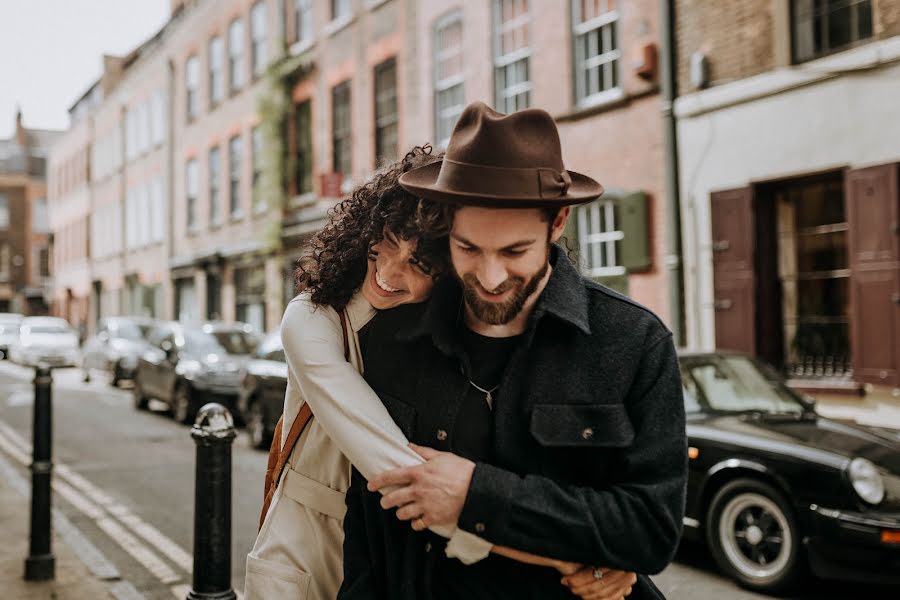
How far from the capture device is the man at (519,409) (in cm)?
177

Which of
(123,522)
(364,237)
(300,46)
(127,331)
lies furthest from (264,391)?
(300,46)

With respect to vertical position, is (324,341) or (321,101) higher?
(321,101)

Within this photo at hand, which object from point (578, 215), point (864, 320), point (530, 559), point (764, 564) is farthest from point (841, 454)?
point (578, 215)

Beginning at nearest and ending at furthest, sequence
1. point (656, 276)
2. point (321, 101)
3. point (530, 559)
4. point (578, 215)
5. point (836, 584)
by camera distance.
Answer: point (530, 559) → point (836, 584) → point (656, 276) → point (578, 215) → point (321, 101)

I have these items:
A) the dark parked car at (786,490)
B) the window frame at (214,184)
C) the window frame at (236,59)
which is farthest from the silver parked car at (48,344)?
the dark parked car at (786,490)

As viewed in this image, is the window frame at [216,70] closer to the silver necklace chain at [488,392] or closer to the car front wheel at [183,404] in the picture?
the car front wheel at [183,404]

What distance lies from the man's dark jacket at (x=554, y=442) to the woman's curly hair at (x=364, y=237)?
0.13 meters

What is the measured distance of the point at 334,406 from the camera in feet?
6.51

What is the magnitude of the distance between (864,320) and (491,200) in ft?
31.1

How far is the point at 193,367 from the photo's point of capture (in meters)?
14.0

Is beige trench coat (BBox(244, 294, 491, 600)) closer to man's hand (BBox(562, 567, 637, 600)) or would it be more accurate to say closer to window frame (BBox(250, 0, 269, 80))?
man's hand (BBox(562, 567, 637, 600))

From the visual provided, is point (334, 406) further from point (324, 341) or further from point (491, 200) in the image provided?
point (491, 200)

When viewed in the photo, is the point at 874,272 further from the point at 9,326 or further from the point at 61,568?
the point at 9,326

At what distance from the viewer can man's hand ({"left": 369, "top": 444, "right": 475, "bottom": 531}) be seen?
1794 millimetres
